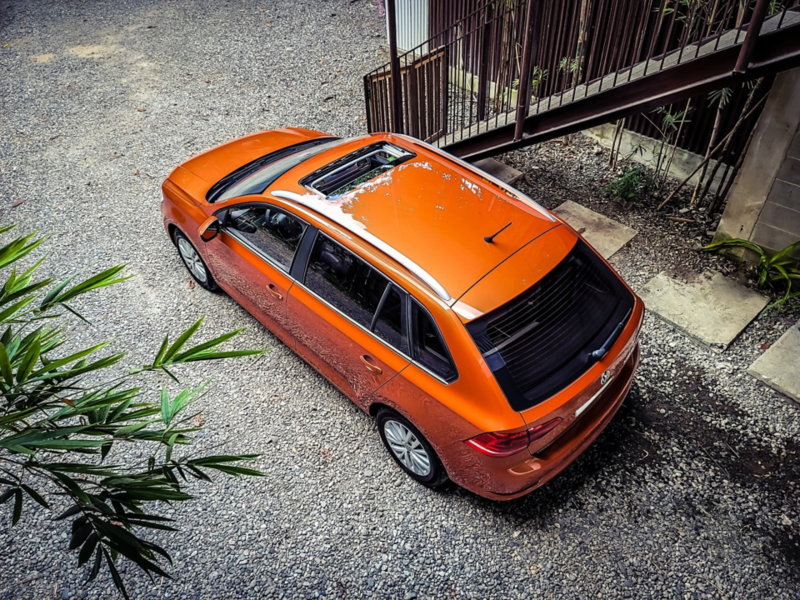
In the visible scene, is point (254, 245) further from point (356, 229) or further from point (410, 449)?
point (410, 449)

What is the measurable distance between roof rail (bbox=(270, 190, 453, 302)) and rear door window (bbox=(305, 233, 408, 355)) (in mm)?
141

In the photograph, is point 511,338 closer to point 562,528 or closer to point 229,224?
point 562,528

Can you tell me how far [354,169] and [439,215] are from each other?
90cm

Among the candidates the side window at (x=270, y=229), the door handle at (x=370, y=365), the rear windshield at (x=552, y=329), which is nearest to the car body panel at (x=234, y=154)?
the side window at (x=270, y=229)

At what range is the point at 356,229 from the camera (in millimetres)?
3473

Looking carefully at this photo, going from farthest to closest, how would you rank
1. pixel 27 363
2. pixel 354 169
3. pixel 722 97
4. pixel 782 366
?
pixel 722 97
pixel 782 366
pixel 354 169
pixel 27 363

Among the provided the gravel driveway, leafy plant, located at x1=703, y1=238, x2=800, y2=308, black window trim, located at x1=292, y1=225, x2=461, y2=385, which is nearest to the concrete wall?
leafy plant, located at x1=703, y1=238, x2=800, y2=308

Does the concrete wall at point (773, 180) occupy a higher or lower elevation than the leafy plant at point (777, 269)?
higher

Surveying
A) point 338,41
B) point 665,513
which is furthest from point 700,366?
point 338,41

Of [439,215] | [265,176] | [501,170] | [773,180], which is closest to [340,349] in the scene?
[439,215]

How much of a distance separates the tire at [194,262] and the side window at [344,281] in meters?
1.73

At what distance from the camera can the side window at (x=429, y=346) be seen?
10.1 ft

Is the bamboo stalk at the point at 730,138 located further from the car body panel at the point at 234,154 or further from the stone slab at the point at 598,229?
the car body panel at the point at 234,154

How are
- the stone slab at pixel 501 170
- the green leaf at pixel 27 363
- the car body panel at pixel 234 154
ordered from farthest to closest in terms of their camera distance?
the stone slab at pixel 501 170 < the car body panel at pixel 234 154 < the green leaf at pixel 27 363
